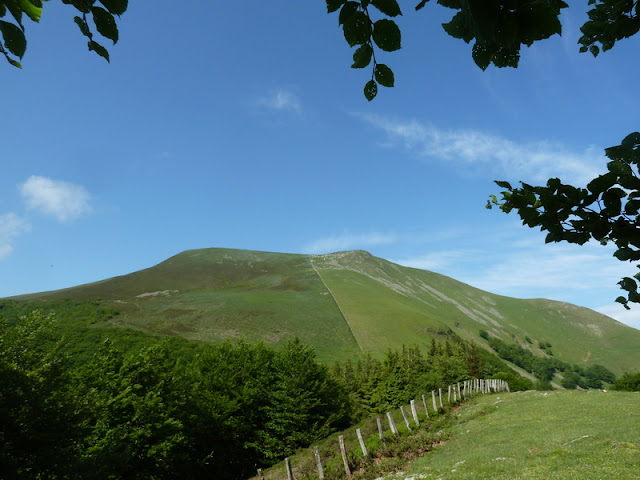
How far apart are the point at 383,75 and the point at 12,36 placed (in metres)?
1.56

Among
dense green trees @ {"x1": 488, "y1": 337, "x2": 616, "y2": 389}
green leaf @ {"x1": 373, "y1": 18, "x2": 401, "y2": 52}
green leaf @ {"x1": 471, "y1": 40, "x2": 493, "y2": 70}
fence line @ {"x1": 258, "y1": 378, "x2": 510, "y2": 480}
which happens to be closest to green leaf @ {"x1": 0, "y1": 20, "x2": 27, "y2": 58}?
green leaf @ {"x1": 373, "y1": 18, "x2": 401, "y2": 52}

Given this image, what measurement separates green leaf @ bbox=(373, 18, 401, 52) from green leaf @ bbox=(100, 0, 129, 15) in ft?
3.56

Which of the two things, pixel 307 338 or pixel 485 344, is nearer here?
pixel 307 338

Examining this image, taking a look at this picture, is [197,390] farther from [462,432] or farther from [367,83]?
[367,83]

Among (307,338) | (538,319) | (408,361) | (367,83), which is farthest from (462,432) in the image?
(538,319)

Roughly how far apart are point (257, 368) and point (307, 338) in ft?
186

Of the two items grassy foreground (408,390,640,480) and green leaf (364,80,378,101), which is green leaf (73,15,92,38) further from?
grassy foreground (408,390,640,480)

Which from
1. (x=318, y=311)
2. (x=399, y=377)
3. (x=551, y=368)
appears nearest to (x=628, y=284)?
(x=399, y=377)

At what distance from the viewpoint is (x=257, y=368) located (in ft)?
145

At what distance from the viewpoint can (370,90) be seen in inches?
71.9

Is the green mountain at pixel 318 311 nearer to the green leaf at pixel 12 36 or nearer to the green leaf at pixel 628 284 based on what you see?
the green leaf at pixel 628 284

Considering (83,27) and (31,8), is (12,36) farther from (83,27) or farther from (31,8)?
(83,27)

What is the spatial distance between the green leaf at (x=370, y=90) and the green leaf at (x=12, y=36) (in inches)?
59.3

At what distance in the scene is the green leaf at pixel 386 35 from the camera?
153 cm
